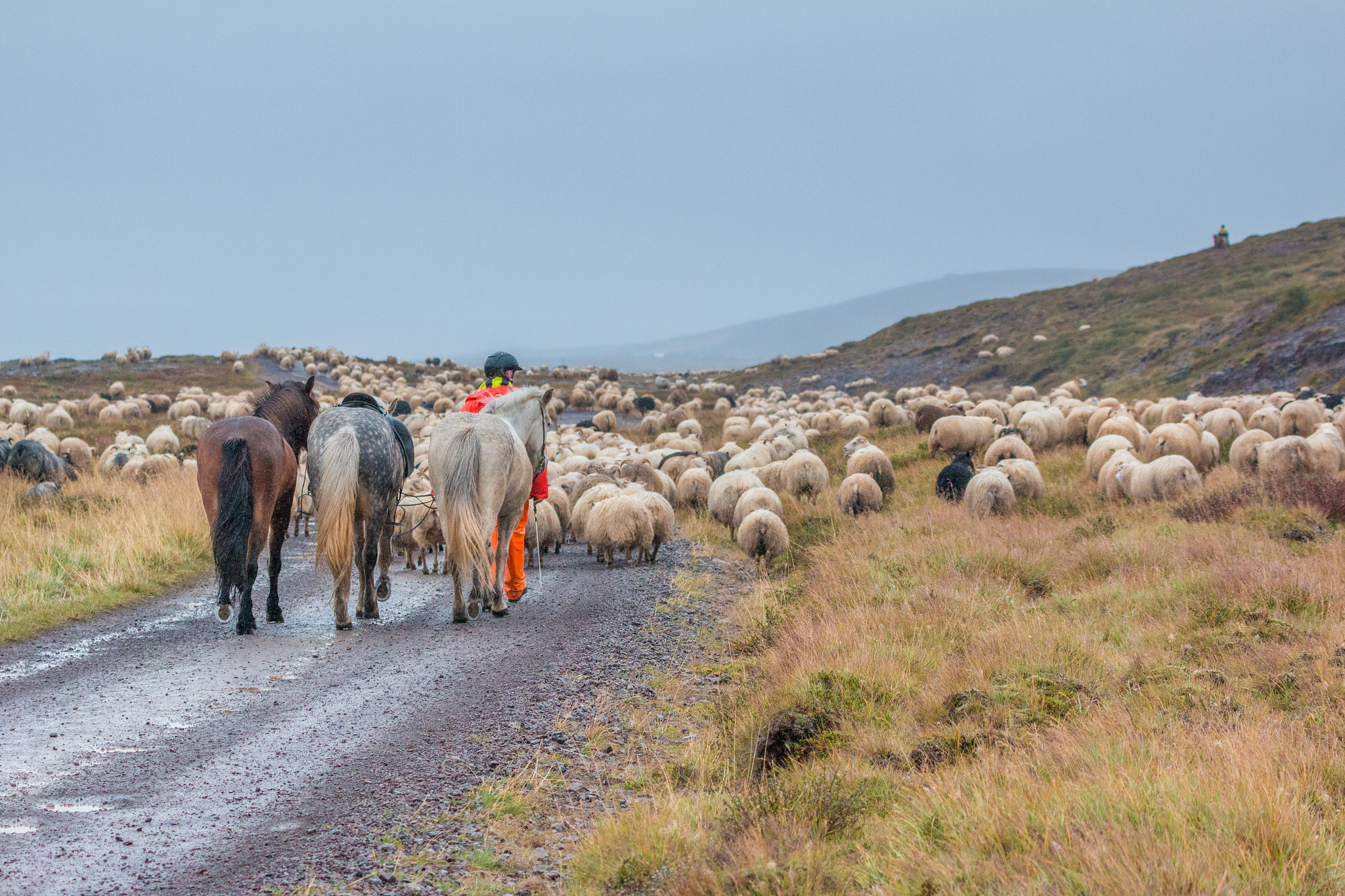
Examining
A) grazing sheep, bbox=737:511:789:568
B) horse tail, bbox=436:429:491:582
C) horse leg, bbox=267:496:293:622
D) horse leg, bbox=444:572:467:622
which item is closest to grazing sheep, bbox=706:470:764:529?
grazing sheep, bbox=737:511:789:568

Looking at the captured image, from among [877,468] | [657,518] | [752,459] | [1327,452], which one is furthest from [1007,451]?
[657,518]

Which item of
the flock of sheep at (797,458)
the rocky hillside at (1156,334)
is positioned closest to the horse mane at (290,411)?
the flock of sheep at (797,458)

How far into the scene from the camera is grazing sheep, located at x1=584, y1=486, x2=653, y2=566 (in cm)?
1391

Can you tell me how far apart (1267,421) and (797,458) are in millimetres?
10853

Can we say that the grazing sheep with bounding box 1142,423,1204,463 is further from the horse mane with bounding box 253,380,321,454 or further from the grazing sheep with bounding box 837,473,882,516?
the horse mane with bounding box 253,380,321,454

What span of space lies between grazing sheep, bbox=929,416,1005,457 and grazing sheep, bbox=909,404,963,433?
472 cm

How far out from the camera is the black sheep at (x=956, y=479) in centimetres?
1767

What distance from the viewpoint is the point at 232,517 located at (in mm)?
9117

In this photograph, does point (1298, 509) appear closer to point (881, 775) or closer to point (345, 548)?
point (881, 775)

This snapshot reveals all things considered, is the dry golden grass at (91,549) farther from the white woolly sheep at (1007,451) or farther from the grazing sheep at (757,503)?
the white woolly sheep at (1007,451)

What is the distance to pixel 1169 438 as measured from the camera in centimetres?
1842

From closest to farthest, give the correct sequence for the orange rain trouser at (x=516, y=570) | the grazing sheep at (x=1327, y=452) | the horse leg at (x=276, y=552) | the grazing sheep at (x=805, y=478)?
the horse leg at (x=276, y=552) < the orange rain trouser at (x=516, y=570) < the grazing sheep at (x=1327, y=452) < the grazing sheep at (x=805, y=478)

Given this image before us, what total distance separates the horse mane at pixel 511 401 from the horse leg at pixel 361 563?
185 cm

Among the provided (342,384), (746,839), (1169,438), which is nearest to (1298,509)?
(1169,438)
